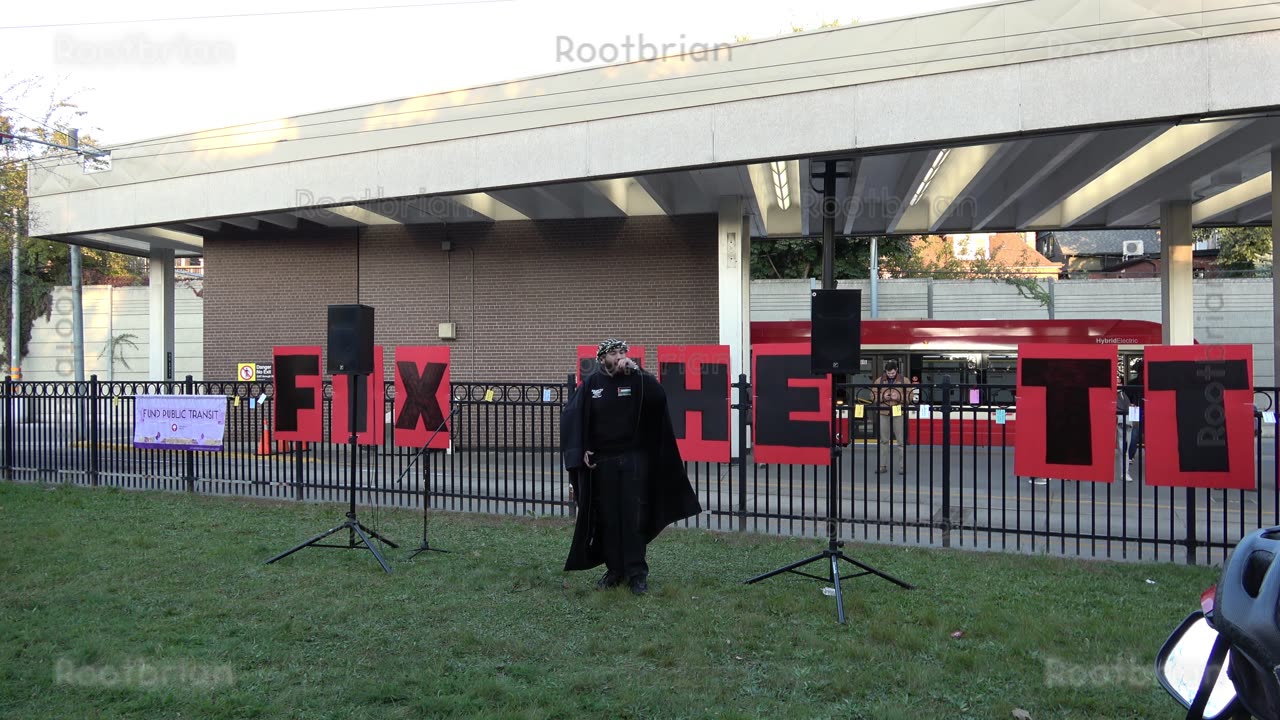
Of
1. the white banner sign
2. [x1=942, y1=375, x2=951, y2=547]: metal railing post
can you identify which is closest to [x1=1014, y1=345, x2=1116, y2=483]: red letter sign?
[x1=942, y1=375, x2=951, y2=547]: metal railing post

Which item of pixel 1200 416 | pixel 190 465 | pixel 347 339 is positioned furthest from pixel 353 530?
pixel 1200 416

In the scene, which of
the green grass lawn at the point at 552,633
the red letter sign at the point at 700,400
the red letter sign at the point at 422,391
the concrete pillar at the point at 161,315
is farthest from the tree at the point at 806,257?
the green grass lawn at the point at 552,633

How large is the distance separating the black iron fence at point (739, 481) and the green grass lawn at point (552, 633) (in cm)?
69

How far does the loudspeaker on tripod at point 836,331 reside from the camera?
6.87 metres

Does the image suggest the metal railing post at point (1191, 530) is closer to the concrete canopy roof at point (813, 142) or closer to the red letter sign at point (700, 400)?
the red letter sign at point (700, 400)

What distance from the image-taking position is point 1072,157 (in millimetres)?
13836

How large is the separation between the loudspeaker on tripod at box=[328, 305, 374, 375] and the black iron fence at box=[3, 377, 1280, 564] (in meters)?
1.19

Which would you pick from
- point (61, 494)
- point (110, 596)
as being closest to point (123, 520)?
point (61, 494)

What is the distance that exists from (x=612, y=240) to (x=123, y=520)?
10429mm

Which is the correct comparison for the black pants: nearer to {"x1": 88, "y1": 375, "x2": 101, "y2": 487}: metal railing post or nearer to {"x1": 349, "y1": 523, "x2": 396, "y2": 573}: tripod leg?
{"x1": 349, "y1": 523, "x2": 396, "y2": 573}: tripod leg

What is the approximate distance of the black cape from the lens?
6.89 meters

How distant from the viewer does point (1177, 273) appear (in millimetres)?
16375

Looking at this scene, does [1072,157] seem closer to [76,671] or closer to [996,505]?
[996,505]

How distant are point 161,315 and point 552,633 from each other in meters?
18.9
